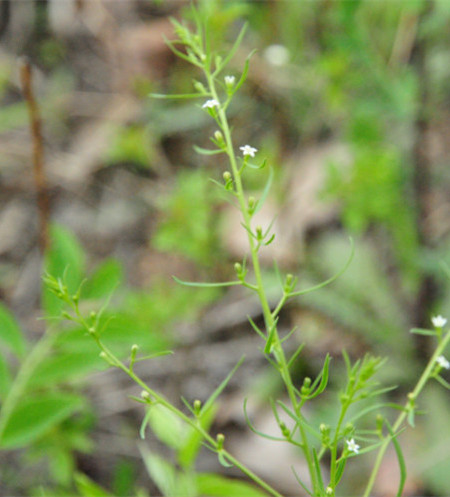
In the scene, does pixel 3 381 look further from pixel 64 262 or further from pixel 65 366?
pixel 64 262

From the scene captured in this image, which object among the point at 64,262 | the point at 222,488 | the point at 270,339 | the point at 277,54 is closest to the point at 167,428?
the point at 222,488

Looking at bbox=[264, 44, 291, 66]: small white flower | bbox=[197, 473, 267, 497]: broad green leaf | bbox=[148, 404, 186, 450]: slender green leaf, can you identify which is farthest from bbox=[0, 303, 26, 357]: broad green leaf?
bbox=[264, 44, 291, 66]: small white flower

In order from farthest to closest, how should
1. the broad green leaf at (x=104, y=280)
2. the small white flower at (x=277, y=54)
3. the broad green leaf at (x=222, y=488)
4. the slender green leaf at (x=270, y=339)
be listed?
the small white flower at (x=277, y=54) < the broad green leaf at (x=104, y=280) < the broad green leaf at (x=222, y=488) < the slender green leaf at (x=270, y=339)

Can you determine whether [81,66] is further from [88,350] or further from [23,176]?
[88,350]

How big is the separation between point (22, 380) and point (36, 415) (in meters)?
0.08

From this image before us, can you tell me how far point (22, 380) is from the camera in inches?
44.3

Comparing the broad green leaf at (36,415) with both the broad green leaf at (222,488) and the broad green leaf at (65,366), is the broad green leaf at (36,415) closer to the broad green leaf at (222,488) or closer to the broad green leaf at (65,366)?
the broad green leaf at (65,366)

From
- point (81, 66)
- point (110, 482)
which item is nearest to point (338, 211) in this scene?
point (110, 482)

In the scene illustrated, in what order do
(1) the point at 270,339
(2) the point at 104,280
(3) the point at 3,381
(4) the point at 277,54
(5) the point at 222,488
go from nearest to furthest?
1. (1) the point at 270,339
2. (5) the point at 222,488
3. (3) the point at 3,381
4. (2) the point at 104,280
5. (4) the point at 277,54

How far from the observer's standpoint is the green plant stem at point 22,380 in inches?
42.3

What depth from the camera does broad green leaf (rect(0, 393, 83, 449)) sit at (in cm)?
105

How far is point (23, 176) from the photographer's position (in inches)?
110

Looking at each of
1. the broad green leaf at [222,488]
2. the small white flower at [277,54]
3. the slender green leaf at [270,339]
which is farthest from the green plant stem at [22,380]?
the small white flower at [277,54]

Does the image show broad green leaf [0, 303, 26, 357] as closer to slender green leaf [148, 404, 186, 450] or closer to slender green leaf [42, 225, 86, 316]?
slender green leaf [42, 225, 86, 316]
